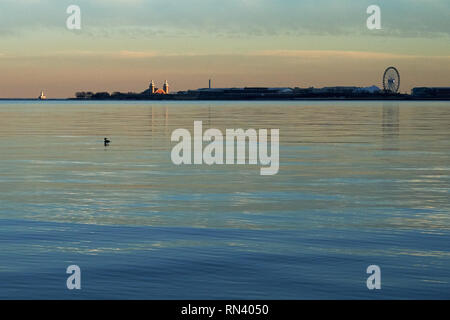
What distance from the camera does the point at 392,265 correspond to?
631 inches

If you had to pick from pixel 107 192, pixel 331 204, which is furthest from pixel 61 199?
pixel 331 204

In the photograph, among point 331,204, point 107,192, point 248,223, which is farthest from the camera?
point 107,192

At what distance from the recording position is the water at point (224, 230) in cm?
1468

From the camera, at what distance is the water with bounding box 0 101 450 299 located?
48.2ft

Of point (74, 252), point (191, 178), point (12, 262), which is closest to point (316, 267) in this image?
point (74, 252)

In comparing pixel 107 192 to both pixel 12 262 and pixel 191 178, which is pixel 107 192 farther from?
pixel 12 262

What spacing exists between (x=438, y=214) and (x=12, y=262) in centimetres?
1236

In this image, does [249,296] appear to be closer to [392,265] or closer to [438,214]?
[392,265]

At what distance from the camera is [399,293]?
46.2ft

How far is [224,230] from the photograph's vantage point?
1964 centimetres

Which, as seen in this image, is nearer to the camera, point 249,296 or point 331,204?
point 249,296

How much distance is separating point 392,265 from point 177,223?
6751mm
